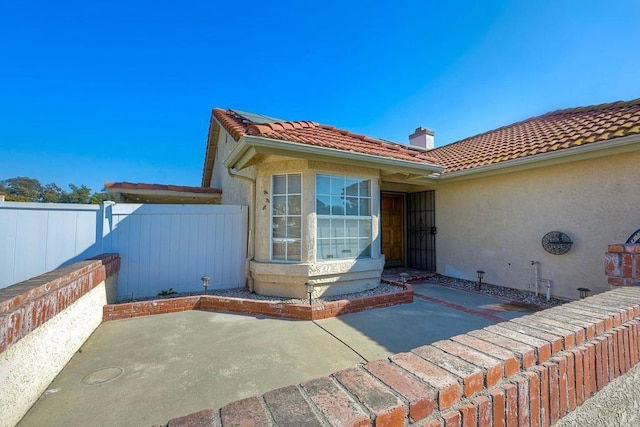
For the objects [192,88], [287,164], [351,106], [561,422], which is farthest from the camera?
[192,88]

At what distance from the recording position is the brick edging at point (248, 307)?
491 centimetres

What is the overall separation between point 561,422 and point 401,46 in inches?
419

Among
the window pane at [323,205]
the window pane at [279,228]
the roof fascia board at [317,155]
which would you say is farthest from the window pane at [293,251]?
the roof fascia board at [317,155]

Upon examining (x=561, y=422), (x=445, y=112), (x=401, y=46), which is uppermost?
(x=401, y=46)

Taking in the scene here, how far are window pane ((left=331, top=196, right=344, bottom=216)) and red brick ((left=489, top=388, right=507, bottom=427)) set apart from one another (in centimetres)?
524

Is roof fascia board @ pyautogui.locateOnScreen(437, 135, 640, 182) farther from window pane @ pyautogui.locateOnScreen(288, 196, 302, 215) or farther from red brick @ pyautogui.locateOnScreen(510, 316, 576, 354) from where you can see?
red brick @ pyautogui.locateOnScreen(510, 316, 576, 354)

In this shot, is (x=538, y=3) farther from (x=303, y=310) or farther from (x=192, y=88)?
(x=192, y=88)

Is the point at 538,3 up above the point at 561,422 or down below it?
above

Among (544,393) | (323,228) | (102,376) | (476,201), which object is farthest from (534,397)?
(476,201)

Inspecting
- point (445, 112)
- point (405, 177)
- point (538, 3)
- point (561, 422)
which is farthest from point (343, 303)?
point (445, 112)

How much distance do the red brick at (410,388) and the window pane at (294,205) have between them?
4996mm

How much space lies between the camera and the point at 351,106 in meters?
13.9

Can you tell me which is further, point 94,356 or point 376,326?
point 376,326

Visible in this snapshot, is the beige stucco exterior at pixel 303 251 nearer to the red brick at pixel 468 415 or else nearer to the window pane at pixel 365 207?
the window pane at pixel 365 207
